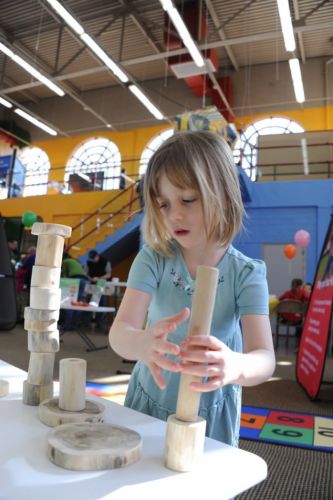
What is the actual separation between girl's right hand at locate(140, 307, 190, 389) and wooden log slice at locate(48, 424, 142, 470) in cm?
9

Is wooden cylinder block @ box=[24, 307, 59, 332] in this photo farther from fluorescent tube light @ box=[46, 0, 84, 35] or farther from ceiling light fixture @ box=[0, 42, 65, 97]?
ceiling light fixture @ box=[0, 42, 65, 97]

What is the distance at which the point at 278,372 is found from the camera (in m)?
4.46

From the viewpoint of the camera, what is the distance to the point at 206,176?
2.74 feet

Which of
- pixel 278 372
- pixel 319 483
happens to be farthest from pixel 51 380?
pixel 278 372

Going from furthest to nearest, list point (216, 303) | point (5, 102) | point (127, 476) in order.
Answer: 1. point (5, 102)
2. point (216, 303)
3. point (127, 476)

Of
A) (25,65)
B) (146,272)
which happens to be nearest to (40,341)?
(146,272)

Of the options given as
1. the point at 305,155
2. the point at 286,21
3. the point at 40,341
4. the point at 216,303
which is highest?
the point at 286,21

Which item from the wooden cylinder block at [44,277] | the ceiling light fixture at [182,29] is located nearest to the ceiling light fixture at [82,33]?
the ceiling light fixture at [182,29]

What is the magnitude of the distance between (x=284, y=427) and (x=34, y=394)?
2.20 meters

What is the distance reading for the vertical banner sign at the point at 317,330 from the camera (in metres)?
3.13

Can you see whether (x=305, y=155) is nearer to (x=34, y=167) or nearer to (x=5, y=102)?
(x=5, y=102)

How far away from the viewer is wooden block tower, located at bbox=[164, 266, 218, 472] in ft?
1.74

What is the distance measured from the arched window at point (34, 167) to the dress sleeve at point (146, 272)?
15.3 metres

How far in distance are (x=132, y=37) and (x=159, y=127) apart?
3586 mm
